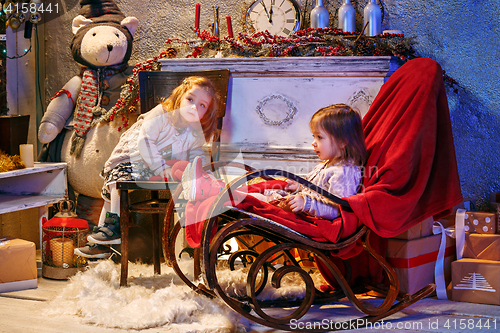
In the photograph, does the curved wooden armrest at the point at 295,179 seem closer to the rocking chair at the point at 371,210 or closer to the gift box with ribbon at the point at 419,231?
the rocking chair at the point at 371,210

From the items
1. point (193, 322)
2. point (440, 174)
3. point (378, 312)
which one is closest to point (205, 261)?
point (193, 322)

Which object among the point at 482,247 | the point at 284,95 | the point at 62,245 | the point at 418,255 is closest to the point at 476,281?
the point at 482,247

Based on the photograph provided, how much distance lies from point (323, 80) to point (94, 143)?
5.31 ft

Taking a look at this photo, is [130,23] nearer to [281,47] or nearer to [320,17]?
[281,47]

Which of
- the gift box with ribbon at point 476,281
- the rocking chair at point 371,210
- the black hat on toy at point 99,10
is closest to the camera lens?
the rocking chair at point 371,210

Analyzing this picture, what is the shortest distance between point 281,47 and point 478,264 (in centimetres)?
166

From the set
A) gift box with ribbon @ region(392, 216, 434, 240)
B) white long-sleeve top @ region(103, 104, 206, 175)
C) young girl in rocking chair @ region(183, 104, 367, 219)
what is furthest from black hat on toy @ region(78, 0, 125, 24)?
gift box with ribbon @ region(392, 216, 434, 240)

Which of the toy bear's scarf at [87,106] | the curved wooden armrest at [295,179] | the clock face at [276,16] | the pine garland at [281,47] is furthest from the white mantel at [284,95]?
the curved wooden armrest at [295,179]

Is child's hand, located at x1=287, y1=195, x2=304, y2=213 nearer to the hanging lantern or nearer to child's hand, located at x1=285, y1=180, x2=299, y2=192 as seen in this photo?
child's hand, located at x1=285, y1=180, x2=299, y2=192

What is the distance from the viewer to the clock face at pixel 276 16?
287 centimetres

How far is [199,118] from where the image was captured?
7.82 ft

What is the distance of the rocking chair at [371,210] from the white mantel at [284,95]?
1.29ft

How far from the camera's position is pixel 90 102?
2.90m

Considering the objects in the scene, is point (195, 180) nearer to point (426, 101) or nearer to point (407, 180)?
point (407, 180)
